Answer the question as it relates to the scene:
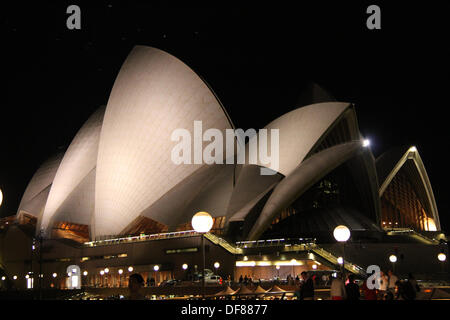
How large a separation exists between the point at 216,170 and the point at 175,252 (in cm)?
619

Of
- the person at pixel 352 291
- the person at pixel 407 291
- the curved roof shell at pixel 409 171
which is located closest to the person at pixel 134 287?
the person at pixel 352 291

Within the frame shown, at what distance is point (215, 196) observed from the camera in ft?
116

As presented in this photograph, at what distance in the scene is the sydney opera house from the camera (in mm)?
31094

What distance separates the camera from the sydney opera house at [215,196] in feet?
102

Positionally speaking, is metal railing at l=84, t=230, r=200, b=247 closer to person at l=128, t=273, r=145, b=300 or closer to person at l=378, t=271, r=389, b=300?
person at l=378, t=271, r=389, b=300

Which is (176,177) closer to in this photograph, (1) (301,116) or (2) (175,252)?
(2) (175,252)

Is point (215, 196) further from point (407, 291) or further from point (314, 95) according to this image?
→ point (407, 291)

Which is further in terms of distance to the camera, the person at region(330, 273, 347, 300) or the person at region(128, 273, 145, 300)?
the person at region(330, 273, 347, 300)

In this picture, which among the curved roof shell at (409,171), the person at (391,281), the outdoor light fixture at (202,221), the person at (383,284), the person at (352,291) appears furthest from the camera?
the curved roof shell at (409,171)

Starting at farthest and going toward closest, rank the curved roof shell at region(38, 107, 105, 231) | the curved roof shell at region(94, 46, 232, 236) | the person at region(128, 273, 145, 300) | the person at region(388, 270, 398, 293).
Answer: the curved roof shell at region(38, 107, 105, 231) → the curved roof shell at region(94, 46, 232, 236) → the person at region(388, 270, 398, 293) → the person at region(128, 273, 145, 300)

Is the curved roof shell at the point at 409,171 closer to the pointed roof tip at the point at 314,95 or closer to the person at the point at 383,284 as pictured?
the pointed roof tip at the point at 314,95

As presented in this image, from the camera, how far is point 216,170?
36.2 metres

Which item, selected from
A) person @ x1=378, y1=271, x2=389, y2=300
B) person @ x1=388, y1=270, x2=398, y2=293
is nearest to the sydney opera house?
person @ x1=378, y1=271, x2=389, y2=300
